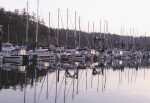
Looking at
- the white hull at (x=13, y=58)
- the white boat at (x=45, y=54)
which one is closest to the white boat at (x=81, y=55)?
the white boat at (x=45, y=54)

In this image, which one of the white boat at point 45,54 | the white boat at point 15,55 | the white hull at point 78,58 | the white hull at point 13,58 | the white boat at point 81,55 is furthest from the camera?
the white boat at point 81,55

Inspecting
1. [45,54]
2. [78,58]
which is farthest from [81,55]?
[45,54]

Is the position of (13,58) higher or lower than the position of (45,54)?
lower

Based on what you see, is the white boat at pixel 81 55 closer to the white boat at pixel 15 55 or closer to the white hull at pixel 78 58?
the white hull at pixel 78 58

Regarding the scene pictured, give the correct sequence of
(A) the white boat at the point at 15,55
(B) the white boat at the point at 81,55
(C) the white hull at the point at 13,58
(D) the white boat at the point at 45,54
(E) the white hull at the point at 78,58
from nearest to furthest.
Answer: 1. (A) the white boat at the point at 15,55
2. (C) the white hull at the point at 13,58
3. (D) the white boat at the point at 45,54
4. (E) the white hull at the point at 78,58
5. (B) the white boat at the point at 81,55

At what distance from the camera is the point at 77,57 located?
78.2 meters

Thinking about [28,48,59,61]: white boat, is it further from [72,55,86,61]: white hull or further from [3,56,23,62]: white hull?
[3,56,23,62]: white hull

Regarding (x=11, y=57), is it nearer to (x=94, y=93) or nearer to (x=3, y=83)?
(x=3, y=83)

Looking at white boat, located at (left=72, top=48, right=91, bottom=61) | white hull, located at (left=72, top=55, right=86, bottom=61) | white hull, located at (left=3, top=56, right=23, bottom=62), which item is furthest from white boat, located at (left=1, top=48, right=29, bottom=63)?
white boat, located at (left=72, top=48, right=91, bottom=61)

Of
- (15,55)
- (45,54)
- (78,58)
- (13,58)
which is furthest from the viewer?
(78,58)

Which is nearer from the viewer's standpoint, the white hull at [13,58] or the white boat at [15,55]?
the white boat at [15,55]

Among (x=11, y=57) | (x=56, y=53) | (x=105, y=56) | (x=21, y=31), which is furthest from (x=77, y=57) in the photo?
(x=21, y=31)

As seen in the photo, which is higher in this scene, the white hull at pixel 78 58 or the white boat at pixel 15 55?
the white boat at pixel 15 55

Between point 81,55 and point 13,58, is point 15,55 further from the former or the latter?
point 81,55
